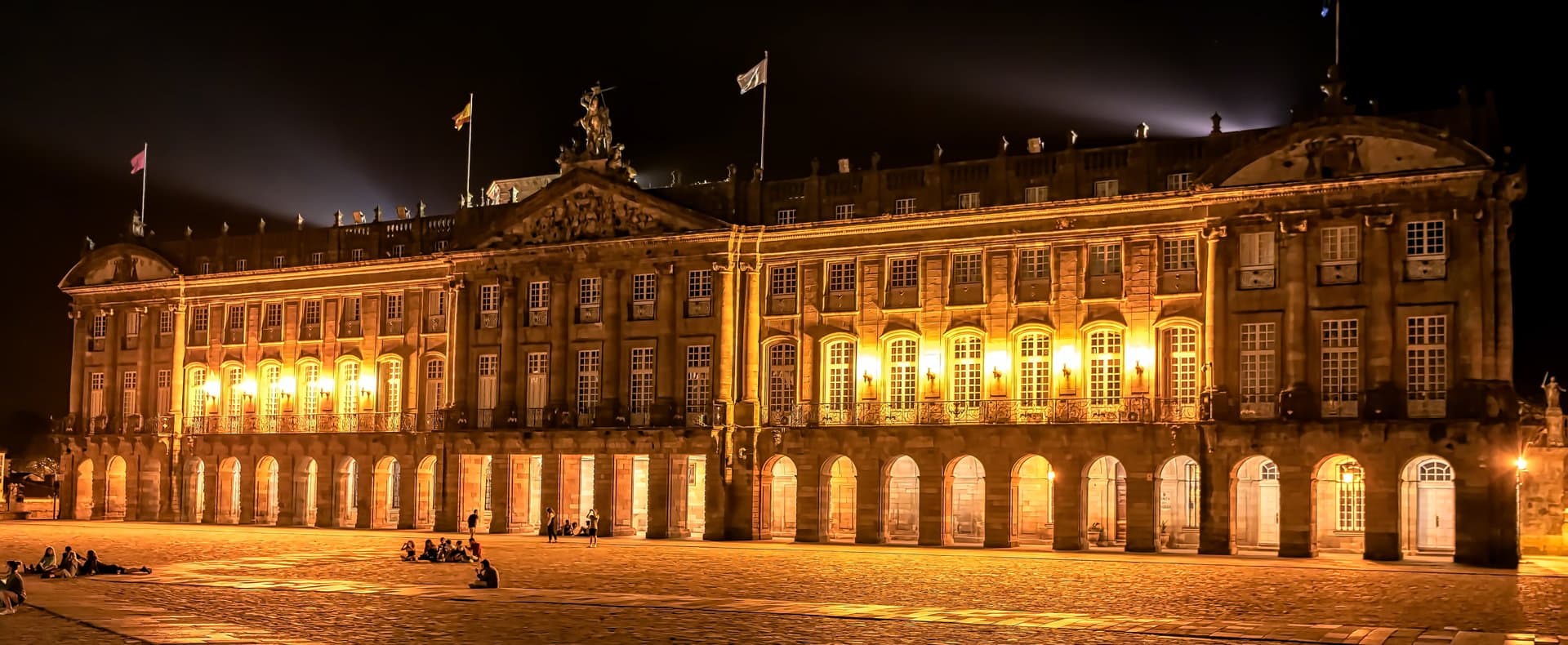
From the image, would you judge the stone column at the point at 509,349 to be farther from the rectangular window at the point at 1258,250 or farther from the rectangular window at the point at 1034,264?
the rectangular window at the point at 1258,250

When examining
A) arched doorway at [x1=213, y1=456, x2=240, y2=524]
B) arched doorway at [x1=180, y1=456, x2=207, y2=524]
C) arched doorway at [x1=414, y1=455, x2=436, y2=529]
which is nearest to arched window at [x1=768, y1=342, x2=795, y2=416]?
arched doorway at [x1=414, y1=455, x2=436, y2=529]

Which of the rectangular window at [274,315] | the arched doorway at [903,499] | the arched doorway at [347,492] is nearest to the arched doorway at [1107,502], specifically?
the arched doorway at [903,499]

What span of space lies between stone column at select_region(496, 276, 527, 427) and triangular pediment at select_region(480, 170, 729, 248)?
5.33 feet

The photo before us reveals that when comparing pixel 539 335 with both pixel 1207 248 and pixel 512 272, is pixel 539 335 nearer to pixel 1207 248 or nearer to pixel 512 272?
pixel 512 272

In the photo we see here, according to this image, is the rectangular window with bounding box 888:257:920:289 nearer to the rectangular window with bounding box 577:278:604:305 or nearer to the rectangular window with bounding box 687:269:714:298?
the rectangular window with bounding box 687:269:714:298

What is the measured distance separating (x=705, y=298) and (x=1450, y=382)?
2255cm

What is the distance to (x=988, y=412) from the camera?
163 ft

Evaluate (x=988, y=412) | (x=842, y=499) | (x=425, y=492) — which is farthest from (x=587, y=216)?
(x=988, y=412)

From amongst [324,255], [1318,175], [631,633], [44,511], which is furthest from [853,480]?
[44,511]

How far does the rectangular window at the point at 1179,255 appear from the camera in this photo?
47562 millimetres

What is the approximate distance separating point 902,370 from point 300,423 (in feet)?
79.1

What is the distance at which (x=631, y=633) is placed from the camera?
923 inches

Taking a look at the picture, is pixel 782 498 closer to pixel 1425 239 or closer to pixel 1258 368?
pixel 1258 368

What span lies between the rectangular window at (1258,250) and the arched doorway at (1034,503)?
8.97 metres
